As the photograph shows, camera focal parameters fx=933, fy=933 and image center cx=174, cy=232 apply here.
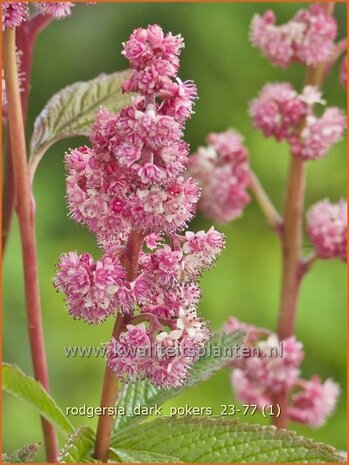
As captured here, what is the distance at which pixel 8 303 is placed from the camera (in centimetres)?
206

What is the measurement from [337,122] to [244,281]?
1.15 m

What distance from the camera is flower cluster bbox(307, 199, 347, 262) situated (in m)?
1.07

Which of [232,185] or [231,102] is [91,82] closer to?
A: [232,185]

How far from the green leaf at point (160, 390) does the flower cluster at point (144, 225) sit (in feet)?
0.37

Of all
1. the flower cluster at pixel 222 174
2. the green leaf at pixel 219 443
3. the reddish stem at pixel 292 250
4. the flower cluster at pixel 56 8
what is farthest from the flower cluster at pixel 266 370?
the flower cluster at pixel 56 8

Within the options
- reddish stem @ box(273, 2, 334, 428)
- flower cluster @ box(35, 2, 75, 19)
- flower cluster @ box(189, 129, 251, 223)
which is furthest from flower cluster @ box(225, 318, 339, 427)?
flower cluster @ box(35, 2, 75, 19)

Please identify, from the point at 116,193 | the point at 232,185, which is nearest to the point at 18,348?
the point at 232,185

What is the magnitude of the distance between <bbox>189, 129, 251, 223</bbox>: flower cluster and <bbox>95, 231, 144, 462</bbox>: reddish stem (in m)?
0.44

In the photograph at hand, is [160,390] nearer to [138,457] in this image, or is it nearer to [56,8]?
[138,457]

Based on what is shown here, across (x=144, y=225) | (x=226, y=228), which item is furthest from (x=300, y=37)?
(x=226, y=228)

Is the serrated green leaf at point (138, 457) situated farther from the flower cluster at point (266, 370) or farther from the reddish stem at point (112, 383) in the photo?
the flower cluster at point (266, 370)

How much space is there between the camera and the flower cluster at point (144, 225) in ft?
1.95

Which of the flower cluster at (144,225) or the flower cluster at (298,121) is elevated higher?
the flower cluster at (298,121)

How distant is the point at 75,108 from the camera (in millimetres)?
869
